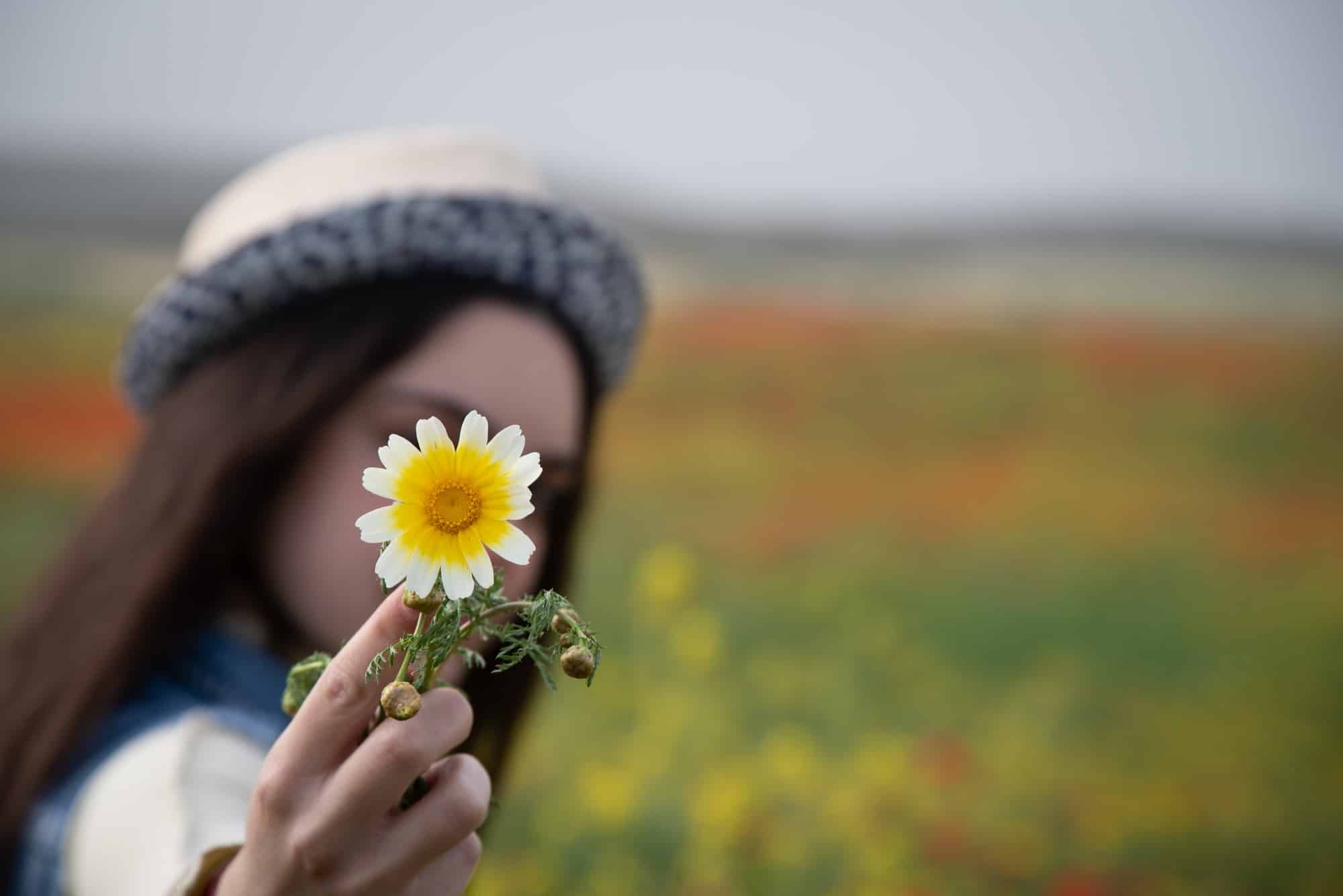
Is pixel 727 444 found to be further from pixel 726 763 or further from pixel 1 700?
pixel 1 700

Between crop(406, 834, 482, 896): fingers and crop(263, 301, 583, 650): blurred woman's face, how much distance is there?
25 cm

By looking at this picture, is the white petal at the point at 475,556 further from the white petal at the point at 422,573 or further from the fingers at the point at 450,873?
the fingers at the point at 450,873

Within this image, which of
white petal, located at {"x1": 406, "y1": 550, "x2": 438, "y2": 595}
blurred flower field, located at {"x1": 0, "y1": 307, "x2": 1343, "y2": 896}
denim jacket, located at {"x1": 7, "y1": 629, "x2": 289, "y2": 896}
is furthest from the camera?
blurred flower field, located at {"x1": 0, "y1": 307, "x2": 1343, "y2": 896}

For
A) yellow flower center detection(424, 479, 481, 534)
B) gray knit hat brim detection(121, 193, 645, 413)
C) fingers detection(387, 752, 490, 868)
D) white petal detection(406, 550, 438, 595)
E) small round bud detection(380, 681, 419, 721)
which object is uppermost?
gray knit hat brim detection(121, 193, 645, 413)

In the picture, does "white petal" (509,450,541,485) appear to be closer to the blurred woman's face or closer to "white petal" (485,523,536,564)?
"white petal" (485,523,536,564)

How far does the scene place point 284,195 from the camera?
789 millimetres

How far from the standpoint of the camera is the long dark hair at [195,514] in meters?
0.70

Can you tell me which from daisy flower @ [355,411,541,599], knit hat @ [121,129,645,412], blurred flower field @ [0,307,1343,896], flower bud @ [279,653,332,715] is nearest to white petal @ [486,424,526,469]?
→ daisy flower @ [355,411,541,599]

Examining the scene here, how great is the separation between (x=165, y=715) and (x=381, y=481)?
51 centimetres

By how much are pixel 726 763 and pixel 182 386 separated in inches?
34.3

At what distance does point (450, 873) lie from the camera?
0.39 meters

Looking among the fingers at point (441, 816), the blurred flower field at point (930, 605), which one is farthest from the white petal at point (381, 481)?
the blurred flower field at point (930, 605)

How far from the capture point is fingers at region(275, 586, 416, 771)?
1.01 ft

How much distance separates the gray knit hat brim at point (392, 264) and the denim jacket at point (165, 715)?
228mm
